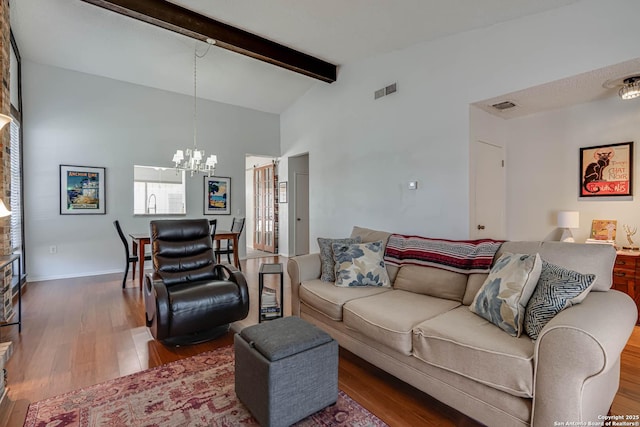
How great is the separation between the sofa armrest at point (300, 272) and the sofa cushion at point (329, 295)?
7cm

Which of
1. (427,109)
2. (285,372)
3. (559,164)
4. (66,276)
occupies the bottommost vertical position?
(66,276)

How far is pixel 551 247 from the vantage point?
2010 millimetres

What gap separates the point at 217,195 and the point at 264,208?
1.82m

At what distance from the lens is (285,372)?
5.04 ft

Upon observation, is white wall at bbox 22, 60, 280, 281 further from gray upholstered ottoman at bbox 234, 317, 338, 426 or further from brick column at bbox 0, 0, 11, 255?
gray upholstered ottoman at bbox 234, 317, 338, 426

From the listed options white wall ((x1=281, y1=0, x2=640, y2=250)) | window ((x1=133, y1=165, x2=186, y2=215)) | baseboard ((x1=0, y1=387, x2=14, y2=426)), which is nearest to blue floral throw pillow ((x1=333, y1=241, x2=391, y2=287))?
white wall ((x1=281, y1=0, x2=640, y2=250))

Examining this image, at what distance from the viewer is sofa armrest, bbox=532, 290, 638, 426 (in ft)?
4.03

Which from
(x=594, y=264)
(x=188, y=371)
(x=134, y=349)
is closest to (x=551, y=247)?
(x=594, y=264)

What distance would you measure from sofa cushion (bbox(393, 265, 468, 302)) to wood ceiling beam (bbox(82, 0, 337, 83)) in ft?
11.1

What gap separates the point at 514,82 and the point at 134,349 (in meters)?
4.25

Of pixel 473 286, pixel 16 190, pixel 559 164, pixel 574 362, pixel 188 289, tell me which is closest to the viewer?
pixel 574 362

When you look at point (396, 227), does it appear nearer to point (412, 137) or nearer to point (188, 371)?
point (412, 137)

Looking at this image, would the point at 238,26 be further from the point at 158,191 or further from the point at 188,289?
the point at 158,191

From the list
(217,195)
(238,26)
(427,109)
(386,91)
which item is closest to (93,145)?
(217,195)
